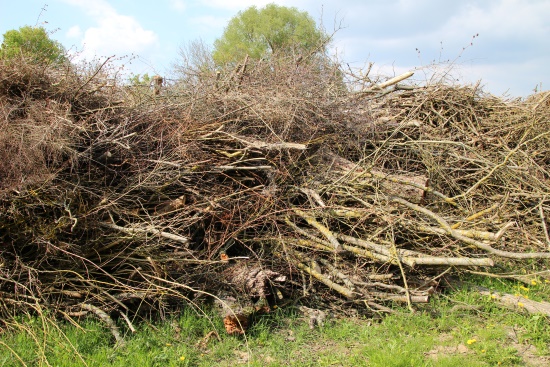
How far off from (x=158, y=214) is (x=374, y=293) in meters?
2.10

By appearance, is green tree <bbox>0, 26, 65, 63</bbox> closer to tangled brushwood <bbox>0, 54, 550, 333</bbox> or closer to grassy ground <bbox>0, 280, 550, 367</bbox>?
tangled brushwood <bbox>0, 54, 550, 333</bbox>

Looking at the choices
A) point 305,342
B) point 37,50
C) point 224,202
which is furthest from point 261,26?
point 305,342

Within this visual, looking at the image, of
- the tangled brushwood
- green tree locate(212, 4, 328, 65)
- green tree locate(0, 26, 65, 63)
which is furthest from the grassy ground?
green tree locate(212, 4, 328, 65)

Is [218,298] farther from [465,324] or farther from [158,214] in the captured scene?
[465,324]

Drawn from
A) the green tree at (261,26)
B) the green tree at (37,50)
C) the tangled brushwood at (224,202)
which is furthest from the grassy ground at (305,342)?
the green tree at (261,26)

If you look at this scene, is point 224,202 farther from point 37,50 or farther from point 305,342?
point 37,50

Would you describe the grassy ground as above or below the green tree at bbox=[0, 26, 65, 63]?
below

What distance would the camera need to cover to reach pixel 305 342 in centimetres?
381

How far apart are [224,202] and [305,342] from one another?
1.57 metres

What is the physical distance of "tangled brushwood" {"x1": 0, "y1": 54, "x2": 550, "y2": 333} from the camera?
388 centimetres

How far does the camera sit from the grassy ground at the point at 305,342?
3363 mm

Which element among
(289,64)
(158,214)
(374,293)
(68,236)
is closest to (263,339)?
(374,293)

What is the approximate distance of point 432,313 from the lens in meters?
4.19

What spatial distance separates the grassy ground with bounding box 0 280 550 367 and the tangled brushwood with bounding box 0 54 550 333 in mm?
186
